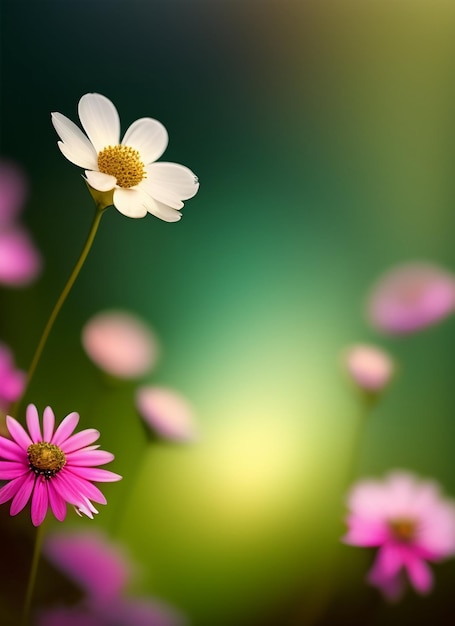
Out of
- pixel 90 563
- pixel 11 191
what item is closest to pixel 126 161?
pixel 11 191

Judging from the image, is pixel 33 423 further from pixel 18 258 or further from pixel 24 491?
pixel 18 258

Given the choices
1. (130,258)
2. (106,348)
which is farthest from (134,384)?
(130,258)

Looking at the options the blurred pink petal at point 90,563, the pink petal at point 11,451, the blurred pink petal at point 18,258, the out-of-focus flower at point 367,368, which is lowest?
the blurred pink petal at point 90,563

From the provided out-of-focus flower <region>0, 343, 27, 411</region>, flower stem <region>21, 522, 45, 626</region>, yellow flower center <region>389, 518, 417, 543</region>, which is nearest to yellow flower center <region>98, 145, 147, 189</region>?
out-of-focus flower <region>0, 343, 27, 411</region>

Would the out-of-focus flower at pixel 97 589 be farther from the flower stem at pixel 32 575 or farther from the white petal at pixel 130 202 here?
the white petal at pixel 130 202

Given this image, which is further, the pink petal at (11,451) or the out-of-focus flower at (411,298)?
the out-of-focus flower at (411,298)

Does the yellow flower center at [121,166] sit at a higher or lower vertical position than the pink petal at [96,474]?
higher

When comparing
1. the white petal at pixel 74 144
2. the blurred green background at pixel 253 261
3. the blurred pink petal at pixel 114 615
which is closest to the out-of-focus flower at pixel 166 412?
the blurred green background at pixel 253 261
